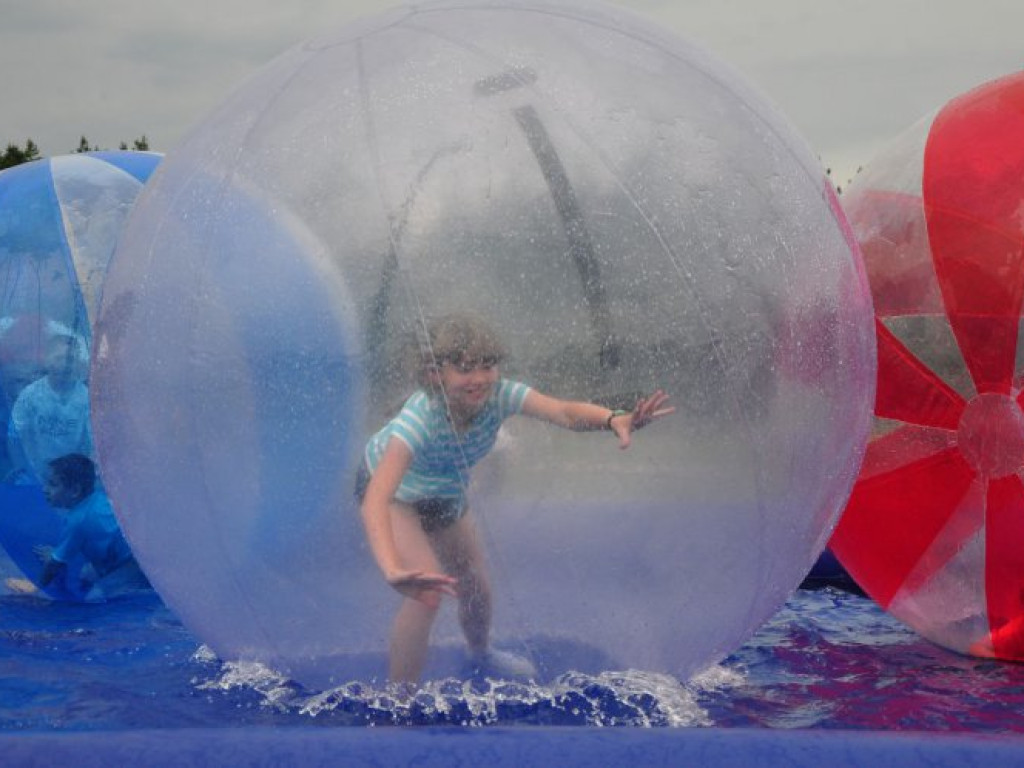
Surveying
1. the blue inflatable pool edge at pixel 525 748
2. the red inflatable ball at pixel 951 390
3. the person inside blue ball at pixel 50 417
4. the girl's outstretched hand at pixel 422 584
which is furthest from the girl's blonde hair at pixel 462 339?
the person inside blue ball at pixel 50 417

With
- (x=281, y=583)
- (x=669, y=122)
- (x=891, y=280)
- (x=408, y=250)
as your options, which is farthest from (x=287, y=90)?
(x=891, y=280)

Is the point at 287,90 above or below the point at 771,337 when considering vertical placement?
above

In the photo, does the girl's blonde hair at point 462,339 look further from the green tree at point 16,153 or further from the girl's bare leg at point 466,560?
the green tree at point 16,153

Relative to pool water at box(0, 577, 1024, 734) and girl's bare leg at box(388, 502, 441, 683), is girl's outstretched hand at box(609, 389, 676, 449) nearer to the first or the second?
girl's bare leg at box(388, 502, 441, 683)

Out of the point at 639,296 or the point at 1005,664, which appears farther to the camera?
the point at 1005,664

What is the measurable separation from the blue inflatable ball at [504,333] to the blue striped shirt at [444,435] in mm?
25

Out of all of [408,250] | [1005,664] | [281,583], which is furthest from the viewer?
[1005,664]

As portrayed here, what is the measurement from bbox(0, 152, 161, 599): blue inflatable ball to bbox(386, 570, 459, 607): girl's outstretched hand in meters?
2.24

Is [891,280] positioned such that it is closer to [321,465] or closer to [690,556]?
[690,556]

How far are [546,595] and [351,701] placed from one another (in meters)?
0.60

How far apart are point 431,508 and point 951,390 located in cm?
176

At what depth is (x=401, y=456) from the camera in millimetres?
3029

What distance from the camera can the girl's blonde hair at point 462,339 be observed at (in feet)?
9.78

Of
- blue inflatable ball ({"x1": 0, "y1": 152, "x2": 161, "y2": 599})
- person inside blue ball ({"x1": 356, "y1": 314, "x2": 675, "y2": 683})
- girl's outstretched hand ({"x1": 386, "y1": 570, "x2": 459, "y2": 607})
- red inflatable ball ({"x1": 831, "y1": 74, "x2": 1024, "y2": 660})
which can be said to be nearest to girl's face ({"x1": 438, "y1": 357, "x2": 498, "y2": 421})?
person inside blue ball ({"x1": 356, "y1": 314, "x2": 675, "y2": 683})
